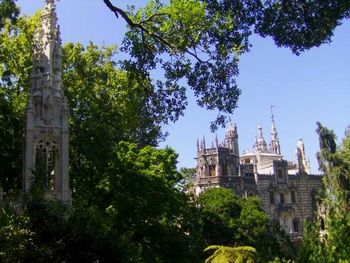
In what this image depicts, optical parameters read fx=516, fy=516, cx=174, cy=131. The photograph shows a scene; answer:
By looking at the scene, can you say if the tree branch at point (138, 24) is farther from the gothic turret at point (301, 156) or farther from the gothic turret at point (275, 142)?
the gothic turret at point (275, 142)

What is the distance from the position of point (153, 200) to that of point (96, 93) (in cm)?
746

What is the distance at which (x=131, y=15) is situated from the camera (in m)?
12.4

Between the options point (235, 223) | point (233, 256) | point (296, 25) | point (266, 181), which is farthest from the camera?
point (266, 181)

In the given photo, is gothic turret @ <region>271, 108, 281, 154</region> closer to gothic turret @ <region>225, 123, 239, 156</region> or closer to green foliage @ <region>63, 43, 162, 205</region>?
gothic turret @ <region>225, 123, 239, 156</region>

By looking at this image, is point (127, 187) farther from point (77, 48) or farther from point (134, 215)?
point (77, 48)

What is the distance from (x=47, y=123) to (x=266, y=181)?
39341mm

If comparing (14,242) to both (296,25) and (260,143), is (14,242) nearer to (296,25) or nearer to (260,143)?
(296,25)

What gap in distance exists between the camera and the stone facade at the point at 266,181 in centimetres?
5097

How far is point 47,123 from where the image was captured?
17.5m

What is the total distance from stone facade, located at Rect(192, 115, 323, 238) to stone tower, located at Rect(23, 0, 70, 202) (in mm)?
32565

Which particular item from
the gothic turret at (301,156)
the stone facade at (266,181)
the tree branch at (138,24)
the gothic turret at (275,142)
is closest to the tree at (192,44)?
the tree branch at (138,24)

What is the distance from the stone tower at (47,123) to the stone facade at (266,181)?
107 ft

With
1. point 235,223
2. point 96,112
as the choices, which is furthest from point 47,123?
point 235,223

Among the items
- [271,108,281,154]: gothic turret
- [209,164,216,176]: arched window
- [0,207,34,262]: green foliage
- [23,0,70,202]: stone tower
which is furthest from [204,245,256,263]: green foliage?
[271,108,281,154]: gothic turret
